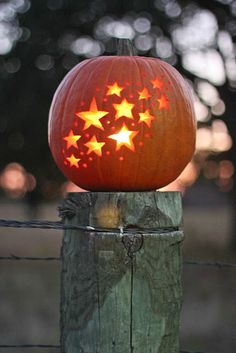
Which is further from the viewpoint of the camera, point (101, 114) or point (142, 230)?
point (101, 114)

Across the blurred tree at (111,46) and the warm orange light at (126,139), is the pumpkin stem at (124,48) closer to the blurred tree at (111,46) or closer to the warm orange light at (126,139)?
the warm orange light at (126,139)

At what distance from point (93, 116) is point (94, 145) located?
0.11 meters

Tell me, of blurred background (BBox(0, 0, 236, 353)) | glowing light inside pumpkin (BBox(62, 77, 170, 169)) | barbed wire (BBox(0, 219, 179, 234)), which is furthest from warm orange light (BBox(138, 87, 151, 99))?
blurred background (BBox(0, 0, 236, 353))

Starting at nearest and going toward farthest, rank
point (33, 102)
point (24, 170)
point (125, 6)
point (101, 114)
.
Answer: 1. point (101, 114)
2. point (125, 6)
3. point (33, 102)
4. point (24, 170)

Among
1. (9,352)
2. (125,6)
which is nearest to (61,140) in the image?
(9,352)

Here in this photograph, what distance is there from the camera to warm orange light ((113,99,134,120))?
101 inches

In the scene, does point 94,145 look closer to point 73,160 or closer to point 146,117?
point 73,160

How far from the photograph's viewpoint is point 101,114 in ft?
8.39

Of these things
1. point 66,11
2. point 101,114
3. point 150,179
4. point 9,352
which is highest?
point 66,11

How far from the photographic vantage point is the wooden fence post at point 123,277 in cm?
216

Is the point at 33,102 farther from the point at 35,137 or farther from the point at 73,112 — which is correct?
the point at 73,112

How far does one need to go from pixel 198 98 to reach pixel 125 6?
1873 millimetres

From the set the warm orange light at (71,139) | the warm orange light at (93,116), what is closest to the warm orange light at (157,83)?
the warm orange light at (93,116)

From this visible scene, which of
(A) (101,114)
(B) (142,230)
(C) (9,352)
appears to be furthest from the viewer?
(C) (9,352)
